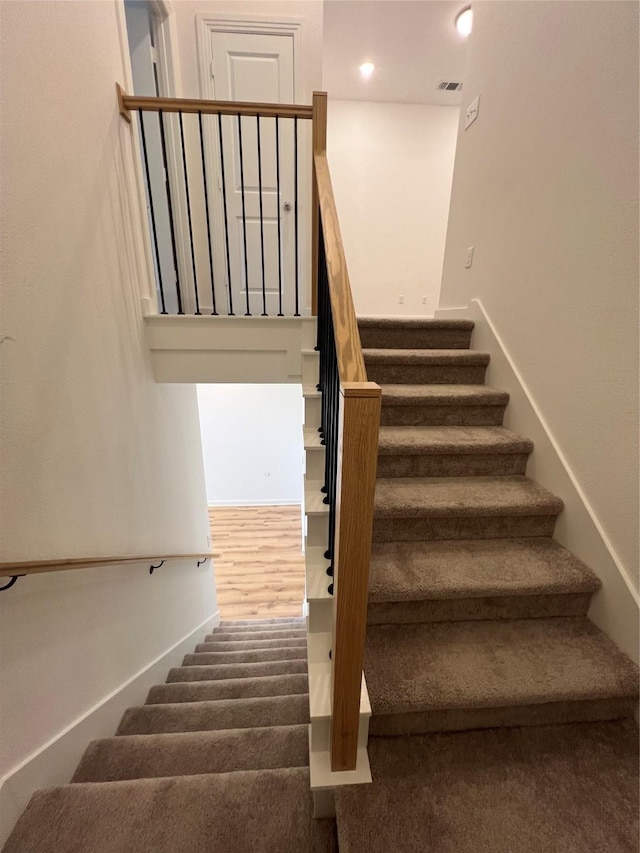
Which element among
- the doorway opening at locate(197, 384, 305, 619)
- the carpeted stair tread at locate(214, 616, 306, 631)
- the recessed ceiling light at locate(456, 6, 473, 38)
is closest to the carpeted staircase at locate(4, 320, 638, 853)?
the carpeted stair tread at locate(214, 616, 306, 631)

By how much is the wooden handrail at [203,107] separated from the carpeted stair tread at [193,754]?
8.80 feet

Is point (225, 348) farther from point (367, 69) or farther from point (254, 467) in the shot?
point (254, 467)

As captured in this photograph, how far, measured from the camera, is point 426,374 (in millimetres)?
2072

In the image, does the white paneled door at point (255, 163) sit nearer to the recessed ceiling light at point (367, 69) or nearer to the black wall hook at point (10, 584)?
the recessed ceiling light at point (367, 69)

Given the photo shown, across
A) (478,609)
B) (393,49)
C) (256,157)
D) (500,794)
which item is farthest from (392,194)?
(500,794)

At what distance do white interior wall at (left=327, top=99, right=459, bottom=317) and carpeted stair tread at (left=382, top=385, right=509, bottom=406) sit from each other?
2.90 m

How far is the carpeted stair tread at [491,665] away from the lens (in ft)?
3.56

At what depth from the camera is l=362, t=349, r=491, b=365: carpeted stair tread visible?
1995mm

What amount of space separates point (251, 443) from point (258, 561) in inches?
73.9

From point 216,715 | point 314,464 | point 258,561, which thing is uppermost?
point 314,464

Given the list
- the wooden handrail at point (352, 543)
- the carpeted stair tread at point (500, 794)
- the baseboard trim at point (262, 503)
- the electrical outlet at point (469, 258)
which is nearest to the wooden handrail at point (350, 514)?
the wooden handrail at point (352, 543)

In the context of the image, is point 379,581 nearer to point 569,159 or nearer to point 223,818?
point 223,818

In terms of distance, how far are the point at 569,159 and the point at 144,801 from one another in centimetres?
264

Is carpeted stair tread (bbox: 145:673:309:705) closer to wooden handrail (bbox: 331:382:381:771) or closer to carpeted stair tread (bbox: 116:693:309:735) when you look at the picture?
carpeted stair tread (bbox: 116:693:309:735)
